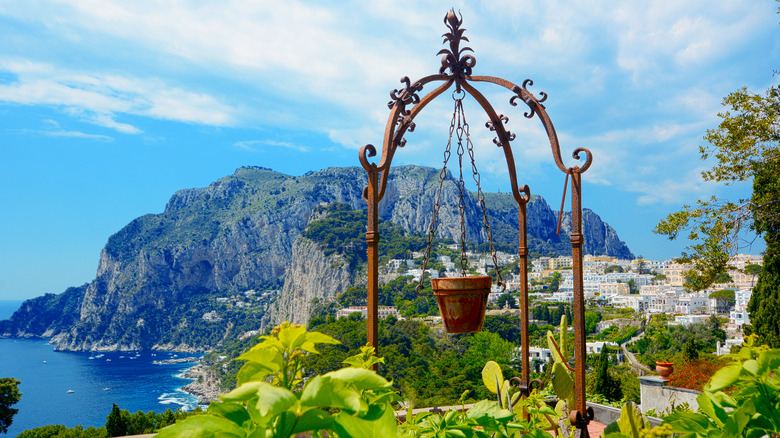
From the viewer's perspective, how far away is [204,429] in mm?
266

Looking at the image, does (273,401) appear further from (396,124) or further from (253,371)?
(396,124)

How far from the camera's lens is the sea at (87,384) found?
3584 cm

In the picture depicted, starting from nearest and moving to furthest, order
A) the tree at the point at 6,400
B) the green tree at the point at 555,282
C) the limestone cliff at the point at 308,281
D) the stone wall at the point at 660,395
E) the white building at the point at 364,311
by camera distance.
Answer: the stone wall at the point at 660,395 → the tree at the point at 6,400 → the white building at the point at 364,311 → the limestone cliff at the point at 308,281 → the green tree at the point at 555,282

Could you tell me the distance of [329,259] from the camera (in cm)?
4781

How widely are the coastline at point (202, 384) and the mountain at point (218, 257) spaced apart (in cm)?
983

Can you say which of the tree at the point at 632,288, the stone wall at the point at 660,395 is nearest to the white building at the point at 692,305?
the tree at the point at 632,288

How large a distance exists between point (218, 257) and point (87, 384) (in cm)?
2470

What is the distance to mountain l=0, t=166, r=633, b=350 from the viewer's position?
59.8m

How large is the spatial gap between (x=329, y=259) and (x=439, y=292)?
46522 mm

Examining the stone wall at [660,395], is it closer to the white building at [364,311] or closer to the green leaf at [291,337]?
the green leaf at [291,337]

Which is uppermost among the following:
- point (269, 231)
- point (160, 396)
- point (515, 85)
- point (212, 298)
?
point (269, 231)

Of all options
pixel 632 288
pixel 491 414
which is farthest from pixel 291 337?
pixel 632 288

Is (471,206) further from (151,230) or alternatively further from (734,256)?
(734,256)

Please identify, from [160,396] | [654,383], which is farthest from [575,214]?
[160,396]
